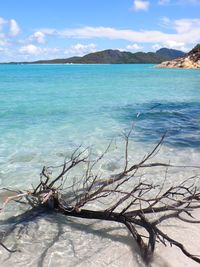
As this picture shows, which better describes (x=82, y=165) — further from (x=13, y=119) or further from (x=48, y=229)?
(x=13, y=119)

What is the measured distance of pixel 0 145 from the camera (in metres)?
12.4

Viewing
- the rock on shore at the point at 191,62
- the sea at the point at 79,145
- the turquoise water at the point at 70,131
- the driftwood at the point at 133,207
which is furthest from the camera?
the rock on shore at the point at 191,62

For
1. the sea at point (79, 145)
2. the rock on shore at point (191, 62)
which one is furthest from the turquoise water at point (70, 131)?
the rock on shore at point (191, 62)

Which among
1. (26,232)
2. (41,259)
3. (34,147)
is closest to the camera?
(41,259)

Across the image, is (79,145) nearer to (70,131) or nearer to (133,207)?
(70,131)

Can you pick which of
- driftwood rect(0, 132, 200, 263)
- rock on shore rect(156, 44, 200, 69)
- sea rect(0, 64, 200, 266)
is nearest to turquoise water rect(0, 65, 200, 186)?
sea rect(0, 64, 200, 266)

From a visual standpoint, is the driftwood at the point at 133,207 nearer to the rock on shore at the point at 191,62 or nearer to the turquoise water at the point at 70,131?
the turquoise water at the point at 70,131

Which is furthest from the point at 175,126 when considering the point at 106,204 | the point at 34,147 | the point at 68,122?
the point at 106,204

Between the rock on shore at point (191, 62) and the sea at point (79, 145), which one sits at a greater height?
the sea at point (79, 145)

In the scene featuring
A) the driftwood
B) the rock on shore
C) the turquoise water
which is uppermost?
the driftwood

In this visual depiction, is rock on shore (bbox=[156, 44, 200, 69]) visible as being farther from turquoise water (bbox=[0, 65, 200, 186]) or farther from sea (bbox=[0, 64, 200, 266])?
turquoise water (bbox=[0, 65, 200, 186])

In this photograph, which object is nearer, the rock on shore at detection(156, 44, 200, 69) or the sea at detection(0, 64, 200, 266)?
the sea at detection(0, 64, 200, 266)

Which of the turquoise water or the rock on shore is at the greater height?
the turquoise water

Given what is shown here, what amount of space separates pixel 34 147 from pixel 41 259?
279 inches
